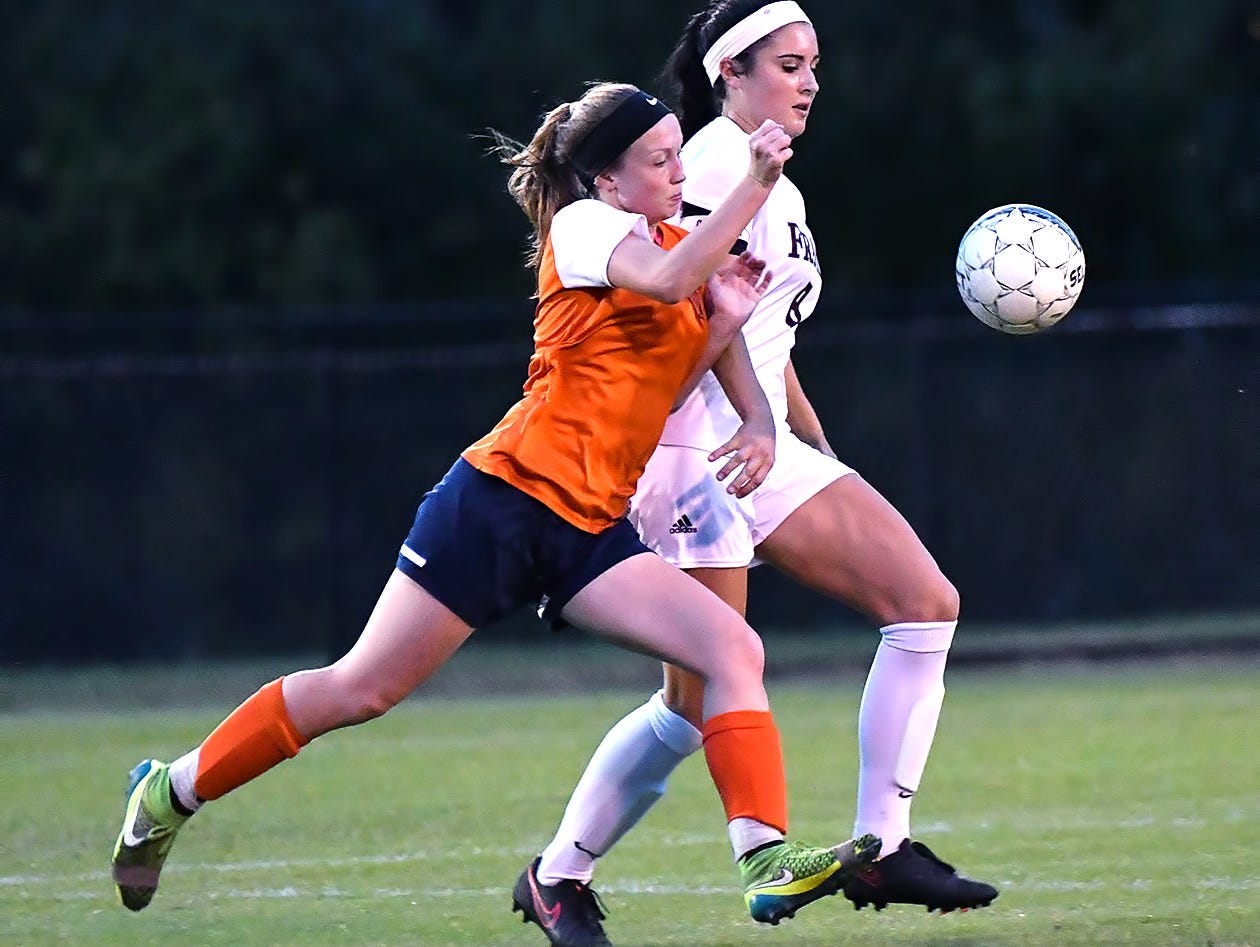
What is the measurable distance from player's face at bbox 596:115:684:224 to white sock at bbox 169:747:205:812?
1.55 m

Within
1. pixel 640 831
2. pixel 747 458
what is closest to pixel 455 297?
pixel 640 831

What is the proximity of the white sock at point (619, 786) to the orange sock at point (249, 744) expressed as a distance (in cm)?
70

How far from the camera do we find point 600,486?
4.57m

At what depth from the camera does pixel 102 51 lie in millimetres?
18094

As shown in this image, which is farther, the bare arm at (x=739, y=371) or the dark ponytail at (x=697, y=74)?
the dark ponytail at (x=697, y=74)

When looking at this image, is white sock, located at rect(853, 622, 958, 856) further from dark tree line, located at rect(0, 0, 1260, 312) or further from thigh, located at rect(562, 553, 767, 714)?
dark tree line, located at rect(0, 0, 1260, 312)

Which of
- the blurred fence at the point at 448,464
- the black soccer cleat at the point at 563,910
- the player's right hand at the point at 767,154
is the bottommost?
the blurred fence at the point at 448,464

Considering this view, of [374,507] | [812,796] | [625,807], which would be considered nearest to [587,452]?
[625,807]

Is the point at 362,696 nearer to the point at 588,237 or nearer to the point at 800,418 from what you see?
the point at 588,237

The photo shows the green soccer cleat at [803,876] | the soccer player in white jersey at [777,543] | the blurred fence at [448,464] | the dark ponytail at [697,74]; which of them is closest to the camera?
the green soccer cleat at [803,876]

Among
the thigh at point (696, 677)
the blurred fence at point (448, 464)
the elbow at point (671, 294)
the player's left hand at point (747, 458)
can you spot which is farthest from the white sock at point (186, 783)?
the blurred fence at point (448, 464)

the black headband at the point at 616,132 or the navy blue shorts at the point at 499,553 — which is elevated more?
the black headband at the point at 616,132

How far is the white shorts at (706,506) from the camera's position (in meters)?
4.88

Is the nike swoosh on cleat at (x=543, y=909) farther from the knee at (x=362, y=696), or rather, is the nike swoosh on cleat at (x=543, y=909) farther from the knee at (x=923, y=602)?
the knee at (x=923, y=602)
